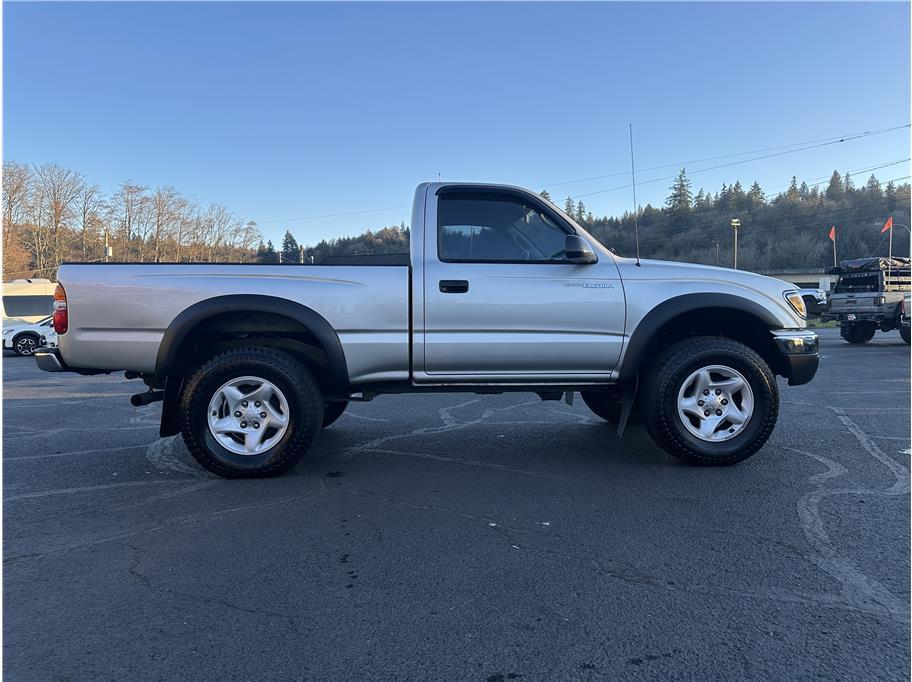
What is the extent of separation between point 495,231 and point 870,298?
1482 centimetres

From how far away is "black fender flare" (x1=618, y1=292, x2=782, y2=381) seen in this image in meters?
4.26

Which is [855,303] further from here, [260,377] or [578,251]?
[260,377]

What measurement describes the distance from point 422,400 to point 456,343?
11.2 ft

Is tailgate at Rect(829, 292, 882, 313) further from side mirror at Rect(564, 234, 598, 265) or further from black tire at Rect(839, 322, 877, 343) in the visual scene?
side mirror at Rect(564, 234, 598, 265)

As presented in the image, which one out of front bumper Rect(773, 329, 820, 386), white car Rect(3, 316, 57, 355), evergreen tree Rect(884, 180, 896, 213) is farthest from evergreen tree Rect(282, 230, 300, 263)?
evergreen tree Rect(884, 180, 896, 213)

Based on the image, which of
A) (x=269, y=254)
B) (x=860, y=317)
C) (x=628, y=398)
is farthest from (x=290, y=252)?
(x=860, y=317)

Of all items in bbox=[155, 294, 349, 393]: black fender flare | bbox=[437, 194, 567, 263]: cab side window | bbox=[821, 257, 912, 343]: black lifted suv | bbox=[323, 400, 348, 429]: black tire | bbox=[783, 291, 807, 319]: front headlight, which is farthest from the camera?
bbox=[821, 257, 912, 343]: black lifted suv

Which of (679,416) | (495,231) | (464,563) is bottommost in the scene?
(464,563)

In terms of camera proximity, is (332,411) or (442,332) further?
(332,411)

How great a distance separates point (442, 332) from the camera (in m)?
4.20

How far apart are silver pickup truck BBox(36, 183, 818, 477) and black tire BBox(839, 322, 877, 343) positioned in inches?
542

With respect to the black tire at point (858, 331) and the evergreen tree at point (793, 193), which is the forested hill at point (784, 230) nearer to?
the evergreen tree at point (793, 193)

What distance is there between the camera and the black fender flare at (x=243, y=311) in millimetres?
3998

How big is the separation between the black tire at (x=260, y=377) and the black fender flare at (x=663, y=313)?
2.26m
